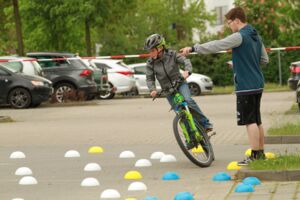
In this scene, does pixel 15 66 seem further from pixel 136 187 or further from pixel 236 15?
pixel 136 187

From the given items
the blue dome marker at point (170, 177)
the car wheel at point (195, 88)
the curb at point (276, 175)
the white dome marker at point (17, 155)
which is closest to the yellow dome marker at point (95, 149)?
the white dome marker at point (17, 155)

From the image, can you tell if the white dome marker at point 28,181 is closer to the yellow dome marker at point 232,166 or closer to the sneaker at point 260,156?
the yellow dome marker at point 232,166

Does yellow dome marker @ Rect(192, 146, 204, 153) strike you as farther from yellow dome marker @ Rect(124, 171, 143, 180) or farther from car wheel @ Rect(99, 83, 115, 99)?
car wheel @ Rect(99, 83, 115, 99)

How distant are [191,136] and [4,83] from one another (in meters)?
16.9

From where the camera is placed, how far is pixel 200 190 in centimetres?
1019

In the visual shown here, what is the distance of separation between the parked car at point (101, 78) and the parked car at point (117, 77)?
3.79 ft

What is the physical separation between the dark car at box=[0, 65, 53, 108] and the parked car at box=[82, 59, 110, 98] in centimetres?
543

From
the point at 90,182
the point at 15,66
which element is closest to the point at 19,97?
the point at 15,66

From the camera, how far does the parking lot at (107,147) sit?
10.8 m

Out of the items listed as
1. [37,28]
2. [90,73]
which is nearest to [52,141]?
[90,73]

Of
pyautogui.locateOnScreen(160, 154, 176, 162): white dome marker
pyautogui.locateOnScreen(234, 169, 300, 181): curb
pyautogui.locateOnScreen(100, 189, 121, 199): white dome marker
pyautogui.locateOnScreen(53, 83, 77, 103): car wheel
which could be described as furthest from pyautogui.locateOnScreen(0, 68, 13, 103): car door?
pyautogui.locateOnScreen(100, 189, 121, 199): white dome marker

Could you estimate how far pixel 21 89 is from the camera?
29.1 metres

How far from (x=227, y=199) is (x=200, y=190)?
40.1 inches

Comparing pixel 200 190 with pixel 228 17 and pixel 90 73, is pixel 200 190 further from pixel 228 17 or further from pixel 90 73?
pixel 90 73
